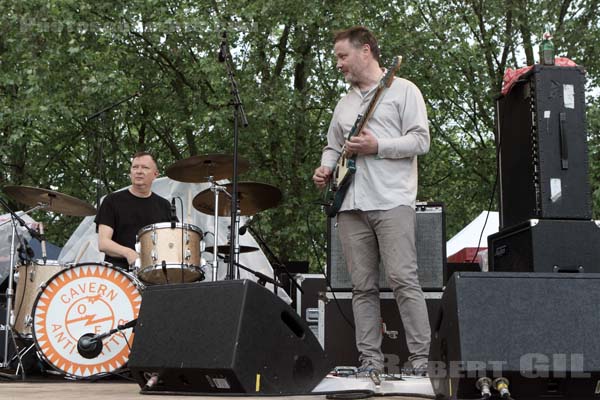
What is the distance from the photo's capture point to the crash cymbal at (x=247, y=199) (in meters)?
6.33

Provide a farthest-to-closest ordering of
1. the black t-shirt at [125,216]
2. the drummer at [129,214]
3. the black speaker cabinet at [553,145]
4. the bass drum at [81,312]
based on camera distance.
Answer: the black t-shirt at [125,216]
the drummer at [129,214]
the bass drum at [81,312]
the black speaker cabinet at [553,145]

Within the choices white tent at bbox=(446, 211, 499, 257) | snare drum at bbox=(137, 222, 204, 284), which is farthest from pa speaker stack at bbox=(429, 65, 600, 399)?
white tent at bbox=(446, 211, 499, 257)

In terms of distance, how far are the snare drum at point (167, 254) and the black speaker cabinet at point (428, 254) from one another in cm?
97

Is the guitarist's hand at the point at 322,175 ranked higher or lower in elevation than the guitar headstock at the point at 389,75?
lower

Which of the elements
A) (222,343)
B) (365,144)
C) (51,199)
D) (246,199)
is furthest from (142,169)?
(222,343)

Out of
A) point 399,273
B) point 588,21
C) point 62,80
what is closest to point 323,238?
point 62,80

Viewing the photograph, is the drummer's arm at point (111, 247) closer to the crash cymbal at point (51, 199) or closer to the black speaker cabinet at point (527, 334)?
the crash cymbal at point (51, 199)

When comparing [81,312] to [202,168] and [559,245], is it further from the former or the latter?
[559,245]

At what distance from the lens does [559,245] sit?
409cm

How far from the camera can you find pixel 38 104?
1095 centimetres

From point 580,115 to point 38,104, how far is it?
27.6 feet

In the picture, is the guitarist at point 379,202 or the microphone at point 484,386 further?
the guitarist at point 379,202

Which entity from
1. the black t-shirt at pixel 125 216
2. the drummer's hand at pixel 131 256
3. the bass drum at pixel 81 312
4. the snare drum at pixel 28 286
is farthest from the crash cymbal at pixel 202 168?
the bass drum at pixel 81 312

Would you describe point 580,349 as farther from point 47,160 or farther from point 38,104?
point 47,160
